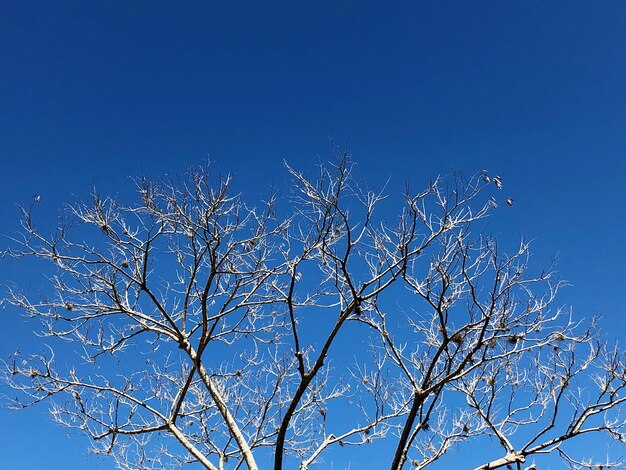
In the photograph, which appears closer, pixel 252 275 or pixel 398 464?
pixel 398 464

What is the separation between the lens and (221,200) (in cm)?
750

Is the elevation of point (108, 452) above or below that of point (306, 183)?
below

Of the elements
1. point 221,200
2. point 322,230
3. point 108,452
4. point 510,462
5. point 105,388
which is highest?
point 221,200

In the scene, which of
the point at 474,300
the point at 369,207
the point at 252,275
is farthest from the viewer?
the point at 252,275

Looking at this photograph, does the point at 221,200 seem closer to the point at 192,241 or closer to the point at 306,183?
the point at 192,241

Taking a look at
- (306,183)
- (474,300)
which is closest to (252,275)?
(306,183)

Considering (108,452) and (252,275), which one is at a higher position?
(252,275)

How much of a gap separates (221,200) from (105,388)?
10.6 ft

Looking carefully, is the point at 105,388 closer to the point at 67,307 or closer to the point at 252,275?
the point at 67,307

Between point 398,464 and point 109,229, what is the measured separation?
4.79m

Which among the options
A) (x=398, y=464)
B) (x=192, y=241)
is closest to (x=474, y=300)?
(x=398, y=464)

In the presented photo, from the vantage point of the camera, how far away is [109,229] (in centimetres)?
780

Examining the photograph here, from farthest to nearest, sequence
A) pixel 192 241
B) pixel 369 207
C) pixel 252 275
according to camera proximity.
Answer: pixel 252 275
pixel 192 241
pixel 369 207

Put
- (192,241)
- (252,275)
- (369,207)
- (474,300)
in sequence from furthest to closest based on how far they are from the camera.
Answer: (252,275) → (192,241) → (369,207) → (474,300)
